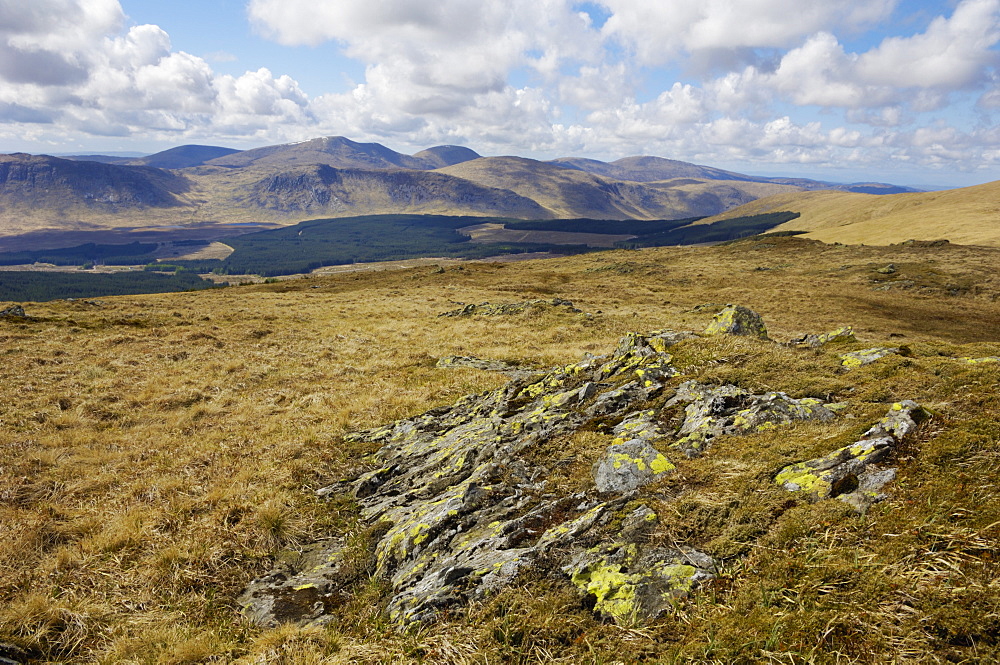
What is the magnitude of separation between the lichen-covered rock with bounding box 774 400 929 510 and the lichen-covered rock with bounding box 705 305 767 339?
12.1 meters

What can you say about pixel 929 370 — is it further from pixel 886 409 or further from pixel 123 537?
pixel 123 537

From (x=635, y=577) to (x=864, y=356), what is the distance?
9.29m

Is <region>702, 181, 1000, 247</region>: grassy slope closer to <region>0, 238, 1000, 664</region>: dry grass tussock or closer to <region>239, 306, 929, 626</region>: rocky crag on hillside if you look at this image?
<region>239, 306, 929, 626</region>: rocky crag on hillside

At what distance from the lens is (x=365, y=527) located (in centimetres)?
958

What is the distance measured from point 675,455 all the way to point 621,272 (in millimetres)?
79353

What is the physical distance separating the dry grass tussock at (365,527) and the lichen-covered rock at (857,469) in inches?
8.8

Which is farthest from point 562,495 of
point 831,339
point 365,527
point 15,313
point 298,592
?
point 15,313

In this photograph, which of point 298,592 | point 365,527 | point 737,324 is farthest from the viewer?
point 737,324

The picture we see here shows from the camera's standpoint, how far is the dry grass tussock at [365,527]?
4.46m

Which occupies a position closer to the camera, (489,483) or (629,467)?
(629,467)

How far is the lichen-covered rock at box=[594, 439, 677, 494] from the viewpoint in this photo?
7.65 meters

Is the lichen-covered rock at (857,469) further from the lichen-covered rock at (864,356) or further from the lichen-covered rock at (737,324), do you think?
the lichen-covered rock at (737,324)

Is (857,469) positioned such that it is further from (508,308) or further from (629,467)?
(508,308)

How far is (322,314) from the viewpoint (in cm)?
4388
